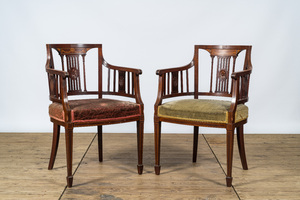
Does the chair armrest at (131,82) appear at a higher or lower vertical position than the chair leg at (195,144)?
higher

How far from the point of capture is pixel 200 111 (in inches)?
111

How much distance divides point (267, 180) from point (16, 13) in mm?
3049

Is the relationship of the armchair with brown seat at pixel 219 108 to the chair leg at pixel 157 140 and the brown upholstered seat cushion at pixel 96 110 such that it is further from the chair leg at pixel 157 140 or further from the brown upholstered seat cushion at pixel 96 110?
the brown upholstered seat cushion at pixel 96 110

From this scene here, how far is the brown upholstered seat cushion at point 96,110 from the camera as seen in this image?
2.77 metres

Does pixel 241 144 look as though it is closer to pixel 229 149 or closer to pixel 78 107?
pixel 229 149

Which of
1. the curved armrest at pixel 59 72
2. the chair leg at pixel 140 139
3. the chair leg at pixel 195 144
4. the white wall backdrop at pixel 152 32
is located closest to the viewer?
the curved armrest at pixel 59 72

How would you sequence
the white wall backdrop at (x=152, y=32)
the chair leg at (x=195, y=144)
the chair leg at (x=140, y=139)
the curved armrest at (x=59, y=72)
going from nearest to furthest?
1. the curved armrest at (x=59, y=72)
2. the chair leg at (x=140, y=139)
3. the chair leg at (x=195, y=144)
4. the white wall backdrop at (x=152, y=32)

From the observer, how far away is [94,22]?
439cm

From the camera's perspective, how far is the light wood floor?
108 inches

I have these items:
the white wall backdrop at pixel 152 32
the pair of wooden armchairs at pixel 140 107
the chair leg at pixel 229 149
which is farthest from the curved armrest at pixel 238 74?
the white wall backdrop at pixel 152 32

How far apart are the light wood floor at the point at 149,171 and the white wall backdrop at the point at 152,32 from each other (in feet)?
2.54

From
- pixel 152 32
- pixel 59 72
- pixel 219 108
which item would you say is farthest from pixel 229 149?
pixel 152 32

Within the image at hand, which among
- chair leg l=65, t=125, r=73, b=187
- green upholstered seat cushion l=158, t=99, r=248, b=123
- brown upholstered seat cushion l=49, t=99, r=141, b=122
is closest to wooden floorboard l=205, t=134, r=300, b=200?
green upholstered seat cushion l=158, t=99, r=248, b=123

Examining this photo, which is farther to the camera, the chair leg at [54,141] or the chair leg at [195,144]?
the chair leg at [195,144]
